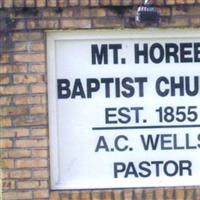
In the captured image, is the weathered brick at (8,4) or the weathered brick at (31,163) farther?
the weathered brick at (31,163)

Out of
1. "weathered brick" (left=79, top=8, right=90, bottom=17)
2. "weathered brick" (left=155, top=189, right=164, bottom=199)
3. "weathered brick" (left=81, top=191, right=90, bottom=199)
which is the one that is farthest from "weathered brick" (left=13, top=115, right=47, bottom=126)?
"weathered brick" (left=155, top=189, right=164, bottom=199)

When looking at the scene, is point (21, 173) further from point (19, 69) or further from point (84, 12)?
point (84, 12)

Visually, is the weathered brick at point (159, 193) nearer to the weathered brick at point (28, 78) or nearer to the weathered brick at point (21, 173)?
the weathered brick at point (21, 173)

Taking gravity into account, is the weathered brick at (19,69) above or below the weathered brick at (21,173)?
above

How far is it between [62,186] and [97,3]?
1.56 m

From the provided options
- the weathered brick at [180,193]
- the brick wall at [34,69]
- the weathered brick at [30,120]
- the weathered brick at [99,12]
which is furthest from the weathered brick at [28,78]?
the weathered brick at [180,193]

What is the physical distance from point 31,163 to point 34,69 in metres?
0.78

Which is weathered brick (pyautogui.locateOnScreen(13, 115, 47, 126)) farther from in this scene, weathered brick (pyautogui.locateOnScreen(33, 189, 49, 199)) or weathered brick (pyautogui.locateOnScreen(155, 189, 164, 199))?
weathered brick (pyautogui.locateOnScreen(155, 189, 164, 199))

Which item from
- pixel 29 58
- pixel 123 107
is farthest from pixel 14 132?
pixel 123 107

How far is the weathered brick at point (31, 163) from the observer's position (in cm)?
561

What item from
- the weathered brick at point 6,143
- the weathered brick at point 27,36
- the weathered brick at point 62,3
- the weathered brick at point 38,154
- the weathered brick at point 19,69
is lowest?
the weathered brick at point 38,154

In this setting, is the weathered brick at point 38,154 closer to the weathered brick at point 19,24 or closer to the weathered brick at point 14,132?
the weathered brick at point 14,132

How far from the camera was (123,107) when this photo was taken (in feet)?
18.7

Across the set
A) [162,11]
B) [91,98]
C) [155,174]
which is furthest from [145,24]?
[155,174]
